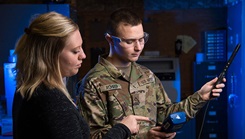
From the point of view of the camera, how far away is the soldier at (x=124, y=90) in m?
1.80

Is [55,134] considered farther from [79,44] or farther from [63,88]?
[79,44]

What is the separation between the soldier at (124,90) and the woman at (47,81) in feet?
1.72

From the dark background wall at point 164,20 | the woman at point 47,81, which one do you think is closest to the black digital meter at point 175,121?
the woman at point 47,81

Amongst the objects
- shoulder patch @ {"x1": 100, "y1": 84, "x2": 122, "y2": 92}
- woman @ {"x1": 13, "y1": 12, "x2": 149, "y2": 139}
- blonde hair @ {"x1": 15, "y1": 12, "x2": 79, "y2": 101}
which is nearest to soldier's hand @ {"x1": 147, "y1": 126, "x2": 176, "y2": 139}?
shoulder patch @ {"x1": 100, "y1": 84, "x2": 122, "y2": 92}

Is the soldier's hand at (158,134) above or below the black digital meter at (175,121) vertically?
below

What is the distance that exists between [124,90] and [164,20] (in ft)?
8.68

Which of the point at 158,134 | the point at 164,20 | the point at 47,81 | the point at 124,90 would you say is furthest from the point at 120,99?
the point at 164,20

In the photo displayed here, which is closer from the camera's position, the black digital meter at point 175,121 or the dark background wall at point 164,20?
the black digital meter at point 175,121

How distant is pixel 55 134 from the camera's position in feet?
3.63

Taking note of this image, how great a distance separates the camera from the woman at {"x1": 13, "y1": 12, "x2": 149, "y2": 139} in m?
1.11

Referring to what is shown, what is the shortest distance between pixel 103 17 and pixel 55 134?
3.40m

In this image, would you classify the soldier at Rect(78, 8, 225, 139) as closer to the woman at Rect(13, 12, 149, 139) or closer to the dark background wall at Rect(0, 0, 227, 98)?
the woman at Rect(13, 12, 149, 139)

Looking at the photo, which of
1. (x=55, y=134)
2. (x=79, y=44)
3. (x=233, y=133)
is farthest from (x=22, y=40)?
(x=233, y=133)

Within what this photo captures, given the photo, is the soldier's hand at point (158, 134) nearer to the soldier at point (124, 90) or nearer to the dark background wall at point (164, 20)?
the soldier at point (124, 90)
